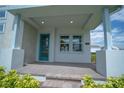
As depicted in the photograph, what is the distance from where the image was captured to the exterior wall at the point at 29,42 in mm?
7721

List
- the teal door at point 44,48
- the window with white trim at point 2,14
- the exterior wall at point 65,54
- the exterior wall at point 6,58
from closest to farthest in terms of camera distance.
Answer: the exterior wall at point 6,58
the window with white trim at point 2,14
the exterior wall at point 65,54
the teal door at point 44,48

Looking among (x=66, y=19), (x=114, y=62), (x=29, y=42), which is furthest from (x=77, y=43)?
(x=114, y=62)

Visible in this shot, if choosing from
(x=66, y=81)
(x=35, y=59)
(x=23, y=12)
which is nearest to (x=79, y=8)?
(x=23, y=12)

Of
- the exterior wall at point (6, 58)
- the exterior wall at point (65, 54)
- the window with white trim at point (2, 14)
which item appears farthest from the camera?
the exterior wall at point (65, 54)

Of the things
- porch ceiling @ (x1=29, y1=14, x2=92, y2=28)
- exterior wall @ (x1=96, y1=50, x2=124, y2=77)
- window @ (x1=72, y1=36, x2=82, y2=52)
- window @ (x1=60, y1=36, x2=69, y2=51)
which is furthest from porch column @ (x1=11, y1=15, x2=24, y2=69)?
window @ (x1=72, y1=36, x2=82, y2=52)

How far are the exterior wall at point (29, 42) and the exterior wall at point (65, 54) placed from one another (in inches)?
41.1

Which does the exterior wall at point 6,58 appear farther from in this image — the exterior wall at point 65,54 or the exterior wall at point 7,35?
the exterior wall at point 65,54

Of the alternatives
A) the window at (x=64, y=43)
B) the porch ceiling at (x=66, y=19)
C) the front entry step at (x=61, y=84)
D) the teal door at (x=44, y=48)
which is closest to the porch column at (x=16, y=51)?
the porch ceiling at (x=66, y=19)

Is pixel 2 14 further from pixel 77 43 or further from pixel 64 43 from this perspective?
pixel 77 43

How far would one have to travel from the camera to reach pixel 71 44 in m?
9.45

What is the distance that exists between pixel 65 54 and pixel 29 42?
10.0 feet

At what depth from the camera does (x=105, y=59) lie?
4105mm

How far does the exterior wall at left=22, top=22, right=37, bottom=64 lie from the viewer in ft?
25.3
